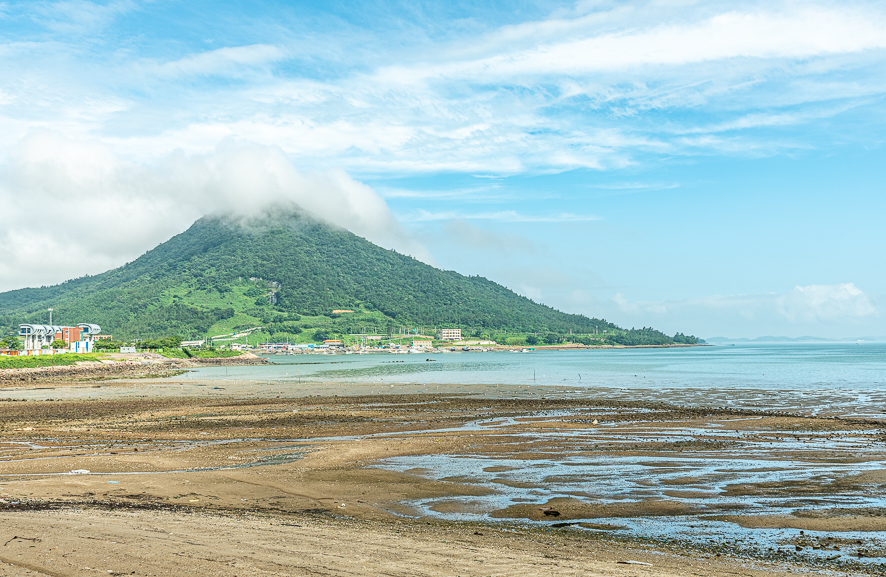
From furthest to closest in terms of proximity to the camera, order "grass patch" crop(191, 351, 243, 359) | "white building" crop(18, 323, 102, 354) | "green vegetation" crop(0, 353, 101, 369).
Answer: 1. "grass patch" crop(191, 351, 243, 359)
2. "white building" crop(18, 323, 102, 354)
3. "green vegetation" crop(0, 353, 101, 369)

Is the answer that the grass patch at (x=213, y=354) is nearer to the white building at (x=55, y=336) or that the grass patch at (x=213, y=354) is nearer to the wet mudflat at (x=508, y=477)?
the white building at (x=55, y=336)

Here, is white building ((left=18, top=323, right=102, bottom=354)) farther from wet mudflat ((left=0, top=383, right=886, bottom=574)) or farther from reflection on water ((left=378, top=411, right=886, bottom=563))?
reflection on water ((left=378, top=411, right=886, bottom=563))

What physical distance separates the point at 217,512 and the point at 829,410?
32.6m

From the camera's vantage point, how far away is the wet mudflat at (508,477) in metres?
11.0

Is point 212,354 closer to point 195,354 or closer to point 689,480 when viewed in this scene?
point 195,354

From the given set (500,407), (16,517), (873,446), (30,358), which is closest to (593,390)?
(500,407)

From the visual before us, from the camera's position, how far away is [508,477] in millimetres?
15703

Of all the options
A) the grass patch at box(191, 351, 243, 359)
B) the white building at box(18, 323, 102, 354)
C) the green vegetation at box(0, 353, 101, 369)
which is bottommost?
the grass patch at box(191, 351, 243, 359)

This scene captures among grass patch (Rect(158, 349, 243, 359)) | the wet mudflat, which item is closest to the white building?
grass patch (Rect(158, 349, 243, 359))

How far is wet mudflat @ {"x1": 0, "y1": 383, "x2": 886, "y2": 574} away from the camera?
36.0 ft

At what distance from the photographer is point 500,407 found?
117 ft

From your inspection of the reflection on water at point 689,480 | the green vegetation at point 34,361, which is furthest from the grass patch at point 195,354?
the reflection on water at point 689,480

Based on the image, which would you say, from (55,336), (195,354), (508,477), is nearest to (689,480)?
(508,477)

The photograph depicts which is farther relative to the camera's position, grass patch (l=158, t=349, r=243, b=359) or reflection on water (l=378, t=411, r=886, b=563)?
grass patch (l=158, t=349, r=243, b=359)
